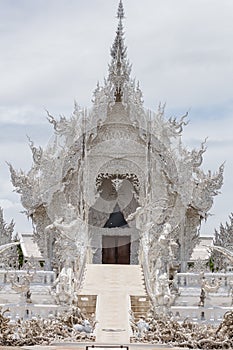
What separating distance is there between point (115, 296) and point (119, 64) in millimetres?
7838

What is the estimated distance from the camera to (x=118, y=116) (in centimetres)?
1823

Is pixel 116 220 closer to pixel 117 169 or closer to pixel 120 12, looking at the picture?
pixel 117 169

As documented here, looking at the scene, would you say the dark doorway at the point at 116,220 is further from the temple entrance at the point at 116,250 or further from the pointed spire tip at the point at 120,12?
the pointed spire tip at the point at 120,12

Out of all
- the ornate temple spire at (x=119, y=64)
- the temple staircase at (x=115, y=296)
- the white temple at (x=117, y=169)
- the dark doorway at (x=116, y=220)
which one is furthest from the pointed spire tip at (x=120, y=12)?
the temple staircase at (x=115, y=296)

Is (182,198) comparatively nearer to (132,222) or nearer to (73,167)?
(132,222)

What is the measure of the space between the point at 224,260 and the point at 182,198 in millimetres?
2408

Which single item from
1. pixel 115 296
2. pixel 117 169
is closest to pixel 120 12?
pixel 117 169

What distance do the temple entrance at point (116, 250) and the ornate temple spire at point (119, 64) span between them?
12.5 ft

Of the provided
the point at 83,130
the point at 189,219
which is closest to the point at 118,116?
the point at 83,130

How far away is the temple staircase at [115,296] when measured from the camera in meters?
10.4

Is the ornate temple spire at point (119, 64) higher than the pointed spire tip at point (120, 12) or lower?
lower

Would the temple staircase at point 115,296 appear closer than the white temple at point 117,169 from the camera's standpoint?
Yes

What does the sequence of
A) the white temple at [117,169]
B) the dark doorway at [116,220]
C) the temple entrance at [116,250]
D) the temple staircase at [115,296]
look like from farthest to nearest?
the dark doorway at [116,220], the temple entrance at [116,250], the white temple at [117,169], the temple staircase at [115,296]

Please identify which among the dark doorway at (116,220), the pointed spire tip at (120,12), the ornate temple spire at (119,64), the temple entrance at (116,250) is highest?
the pointed spire tip at (120,12)
